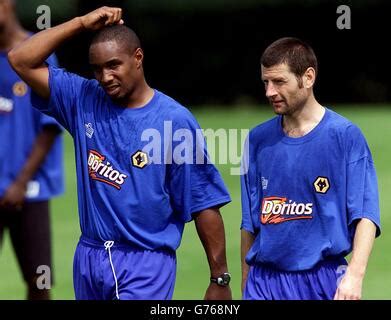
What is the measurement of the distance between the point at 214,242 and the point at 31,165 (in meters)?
2.34

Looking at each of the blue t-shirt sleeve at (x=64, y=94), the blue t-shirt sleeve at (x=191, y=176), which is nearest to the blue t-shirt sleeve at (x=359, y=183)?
the blue t-shirt sleeve at (x=191, y=176)

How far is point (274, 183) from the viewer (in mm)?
6445

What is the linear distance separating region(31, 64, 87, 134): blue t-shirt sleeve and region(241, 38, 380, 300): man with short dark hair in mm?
1092

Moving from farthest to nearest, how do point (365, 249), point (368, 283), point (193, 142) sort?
1. point (368, 283)
2. point (193, 142)
3. point (365, 249)

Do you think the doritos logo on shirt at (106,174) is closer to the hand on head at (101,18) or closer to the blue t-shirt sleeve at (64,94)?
the blue t-shirt sleeve at (64,94)

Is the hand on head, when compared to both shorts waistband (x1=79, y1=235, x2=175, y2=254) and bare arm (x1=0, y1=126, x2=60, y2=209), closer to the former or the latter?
shorts waistband (x1=79, y1=235, x2=175, y2=254)

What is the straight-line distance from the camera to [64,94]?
6793 millimetres

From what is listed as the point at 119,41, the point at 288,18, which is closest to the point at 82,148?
the point at 119,41

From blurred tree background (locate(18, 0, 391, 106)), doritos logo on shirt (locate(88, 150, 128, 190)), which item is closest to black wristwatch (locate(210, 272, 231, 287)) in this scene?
doritos logo on shirt (locate(88, 150, 128, 190))

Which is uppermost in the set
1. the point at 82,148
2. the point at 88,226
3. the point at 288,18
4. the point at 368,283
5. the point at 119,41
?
the point at 288,18

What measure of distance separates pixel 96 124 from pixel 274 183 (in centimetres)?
108

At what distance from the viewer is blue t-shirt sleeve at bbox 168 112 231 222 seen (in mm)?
6555

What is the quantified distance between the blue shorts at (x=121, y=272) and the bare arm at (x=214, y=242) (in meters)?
0.22
